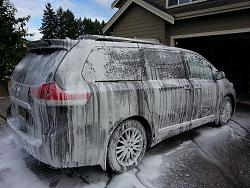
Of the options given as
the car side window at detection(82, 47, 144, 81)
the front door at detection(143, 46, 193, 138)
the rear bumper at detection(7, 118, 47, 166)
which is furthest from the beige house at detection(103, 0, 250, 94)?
the rear bumper at detection(7, 118, 47, 166)

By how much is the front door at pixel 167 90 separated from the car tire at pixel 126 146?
1.15ft

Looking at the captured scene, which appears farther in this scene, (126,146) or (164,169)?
(164,169)

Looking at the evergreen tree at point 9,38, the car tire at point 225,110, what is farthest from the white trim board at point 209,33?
the evergreen tree at point 9,38

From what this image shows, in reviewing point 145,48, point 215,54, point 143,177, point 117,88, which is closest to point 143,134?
point 143,177

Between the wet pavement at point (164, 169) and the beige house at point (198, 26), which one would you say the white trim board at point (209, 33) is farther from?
the wet pavement at point (164, 169)

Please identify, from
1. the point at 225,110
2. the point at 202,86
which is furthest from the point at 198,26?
the point at 202,86

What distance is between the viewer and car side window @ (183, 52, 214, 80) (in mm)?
4910

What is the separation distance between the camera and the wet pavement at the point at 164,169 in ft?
11.3

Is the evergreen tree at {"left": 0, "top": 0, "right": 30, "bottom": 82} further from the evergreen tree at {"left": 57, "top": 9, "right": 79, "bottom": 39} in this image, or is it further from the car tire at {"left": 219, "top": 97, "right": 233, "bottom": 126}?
the evergreen tree at {"left": 57, "top": 9, "right": 79, "bottom": 39}

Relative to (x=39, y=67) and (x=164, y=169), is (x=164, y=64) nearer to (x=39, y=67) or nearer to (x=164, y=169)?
(x=164, y=169)

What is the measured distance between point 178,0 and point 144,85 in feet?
28.4

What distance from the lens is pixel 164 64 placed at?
4.29 m

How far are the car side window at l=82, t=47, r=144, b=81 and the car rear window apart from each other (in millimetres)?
368

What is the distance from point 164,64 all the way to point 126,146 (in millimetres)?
1517
